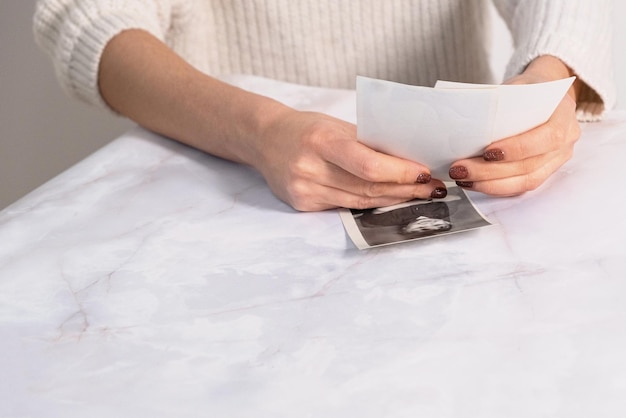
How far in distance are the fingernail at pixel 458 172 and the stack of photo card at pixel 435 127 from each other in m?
0.02

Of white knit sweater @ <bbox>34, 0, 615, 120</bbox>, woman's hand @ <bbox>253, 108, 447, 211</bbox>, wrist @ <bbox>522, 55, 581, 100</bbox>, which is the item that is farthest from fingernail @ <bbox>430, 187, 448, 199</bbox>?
white knit sweater @ <bbox>34, 0, 615, 120</bbox>

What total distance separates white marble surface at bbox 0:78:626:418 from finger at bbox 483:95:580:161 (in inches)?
1.8

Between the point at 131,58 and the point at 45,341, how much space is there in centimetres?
57

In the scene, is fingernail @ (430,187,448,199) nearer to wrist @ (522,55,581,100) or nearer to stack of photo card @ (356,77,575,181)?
stack of photo card @ (356,77,575,181)

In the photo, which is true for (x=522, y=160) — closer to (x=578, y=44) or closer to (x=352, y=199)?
(x=352, y=199)

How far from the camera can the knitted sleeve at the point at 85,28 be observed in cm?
123

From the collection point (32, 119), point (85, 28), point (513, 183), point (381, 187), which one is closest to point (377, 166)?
point (381, 187)

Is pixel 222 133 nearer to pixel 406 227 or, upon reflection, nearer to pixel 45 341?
pixel 406 227

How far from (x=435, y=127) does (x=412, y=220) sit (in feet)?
0.31

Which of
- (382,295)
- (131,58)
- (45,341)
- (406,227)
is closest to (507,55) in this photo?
(131,58)

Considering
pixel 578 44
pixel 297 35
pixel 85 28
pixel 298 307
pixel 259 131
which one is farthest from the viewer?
pixel 297 35

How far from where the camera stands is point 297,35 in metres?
1.43

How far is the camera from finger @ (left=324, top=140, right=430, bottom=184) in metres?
0.87

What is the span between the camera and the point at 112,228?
3.00 feet
